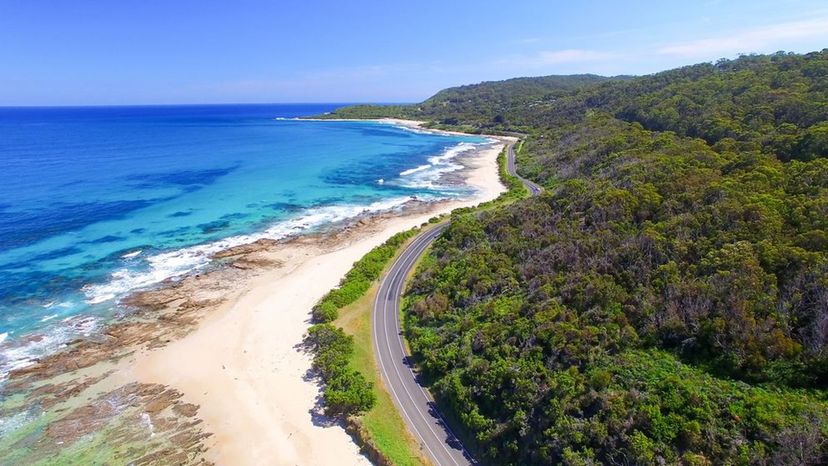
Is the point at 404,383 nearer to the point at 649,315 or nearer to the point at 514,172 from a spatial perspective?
the point at 649,315

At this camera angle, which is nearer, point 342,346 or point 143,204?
point 342,346

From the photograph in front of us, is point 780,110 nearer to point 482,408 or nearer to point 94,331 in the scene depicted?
point 482,408

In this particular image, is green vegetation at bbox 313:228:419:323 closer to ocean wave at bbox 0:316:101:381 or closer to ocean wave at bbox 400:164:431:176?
ocean wave at bbox 0:316:101:381

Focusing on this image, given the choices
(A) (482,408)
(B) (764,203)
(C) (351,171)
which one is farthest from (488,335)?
(C) (351,171)

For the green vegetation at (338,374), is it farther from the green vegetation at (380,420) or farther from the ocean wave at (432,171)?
the ocean wave at (432,171)

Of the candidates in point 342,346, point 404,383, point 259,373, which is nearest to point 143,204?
point 259,373
